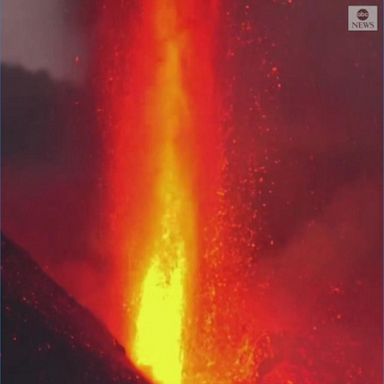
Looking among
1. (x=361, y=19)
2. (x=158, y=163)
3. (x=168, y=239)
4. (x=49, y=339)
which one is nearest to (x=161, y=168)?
(x=158, y=163)

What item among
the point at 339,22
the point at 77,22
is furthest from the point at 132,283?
the point at 339,22

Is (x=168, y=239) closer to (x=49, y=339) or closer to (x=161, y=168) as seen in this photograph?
(x=161, y=168)

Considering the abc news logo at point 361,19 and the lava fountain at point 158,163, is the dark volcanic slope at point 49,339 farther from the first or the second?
the abc news logo at point 361,19

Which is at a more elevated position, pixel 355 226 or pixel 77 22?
pixel 77 22

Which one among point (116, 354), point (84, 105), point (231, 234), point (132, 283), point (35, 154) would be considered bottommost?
point (116, 354)

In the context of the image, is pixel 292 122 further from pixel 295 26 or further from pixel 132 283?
pixel 132 283

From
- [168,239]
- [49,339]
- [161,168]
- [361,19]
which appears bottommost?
[49,339]

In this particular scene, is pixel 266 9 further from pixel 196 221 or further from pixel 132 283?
pixel 132 283

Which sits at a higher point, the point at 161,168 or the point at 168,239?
the point at 161,168
